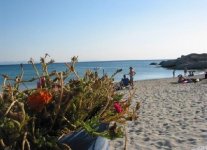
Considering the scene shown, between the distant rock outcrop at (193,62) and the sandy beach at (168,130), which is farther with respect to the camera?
the distant rock outcrop at (193,62)

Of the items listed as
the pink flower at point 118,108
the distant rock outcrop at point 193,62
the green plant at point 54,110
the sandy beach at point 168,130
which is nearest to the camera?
the green plant at point 54,110

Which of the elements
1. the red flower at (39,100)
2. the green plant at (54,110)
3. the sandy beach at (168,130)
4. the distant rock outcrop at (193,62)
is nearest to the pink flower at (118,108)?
the green plant at (54,110)

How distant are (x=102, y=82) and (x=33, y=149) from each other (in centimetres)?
60

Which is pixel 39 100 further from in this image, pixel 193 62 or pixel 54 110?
pixel 193 62

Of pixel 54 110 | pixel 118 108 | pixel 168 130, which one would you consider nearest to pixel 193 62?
pixel 168 130

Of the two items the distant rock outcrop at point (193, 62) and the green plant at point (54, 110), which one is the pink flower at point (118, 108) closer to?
the green plant at point (54, 110)

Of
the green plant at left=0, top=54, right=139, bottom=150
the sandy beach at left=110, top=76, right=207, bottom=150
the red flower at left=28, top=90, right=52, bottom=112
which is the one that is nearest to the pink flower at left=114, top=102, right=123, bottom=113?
the green plant at left=0, top=54, right=139, bottom=150

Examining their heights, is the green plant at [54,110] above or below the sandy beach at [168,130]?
above

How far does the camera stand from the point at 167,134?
293 inches

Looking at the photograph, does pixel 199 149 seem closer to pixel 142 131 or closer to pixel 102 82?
pixel 142 131

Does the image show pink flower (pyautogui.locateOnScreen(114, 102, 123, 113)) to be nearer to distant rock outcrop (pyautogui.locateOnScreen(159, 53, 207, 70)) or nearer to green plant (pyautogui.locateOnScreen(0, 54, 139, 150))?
green plant (pyautogui.locateOnScreen(0, 54, 139, 150))

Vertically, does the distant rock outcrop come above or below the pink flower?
below

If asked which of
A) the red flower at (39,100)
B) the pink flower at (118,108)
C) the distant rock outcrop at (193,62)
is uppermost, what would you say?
the red flower at (39,100)

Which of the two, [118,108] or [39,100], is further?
[118,108]
